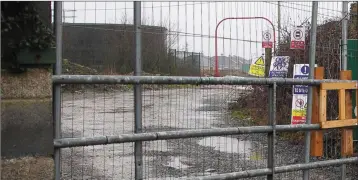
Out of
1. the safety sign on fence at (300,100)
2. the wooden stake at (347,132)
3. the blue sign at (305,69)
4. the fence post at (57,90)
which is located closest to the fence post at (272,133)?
the wooden stake at (347,132)

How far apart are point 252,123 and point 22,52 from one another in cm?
253

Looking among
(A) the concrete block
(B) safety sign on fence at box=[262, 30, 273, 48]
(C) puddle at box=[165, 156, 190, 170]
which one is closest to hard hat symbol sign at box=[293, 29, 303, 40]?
(B) safety sign on fence at box=[262, 30, 273, 48]

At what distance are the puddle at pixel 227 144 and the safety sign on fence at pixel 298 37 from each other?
1.77 metres

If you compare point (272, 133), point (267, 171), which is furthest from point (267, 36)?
point (267, 171)

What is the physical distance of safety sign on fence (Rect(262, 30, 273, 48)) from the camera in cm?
479

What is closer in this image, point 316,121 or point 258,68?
point 258,68

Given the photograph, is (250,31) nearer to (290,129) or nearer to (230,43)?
(230,43)

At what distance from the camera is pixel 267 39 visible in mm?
4863

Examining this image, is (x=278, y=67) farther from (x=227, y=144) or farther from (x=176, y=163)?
(x=176, y=163)

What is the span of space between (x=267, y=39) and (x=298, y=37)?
3.85 feet

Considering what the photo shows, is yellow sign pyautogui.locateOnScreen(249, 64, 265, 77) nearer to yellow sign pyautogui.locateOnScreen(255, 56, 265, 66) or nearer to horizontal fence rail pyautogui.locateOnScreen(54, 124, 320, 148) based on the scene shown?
yellow sign pyautogui.locateOnScreen(255, 56, 265, 66)

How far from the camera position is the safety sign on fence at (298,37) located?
583cm

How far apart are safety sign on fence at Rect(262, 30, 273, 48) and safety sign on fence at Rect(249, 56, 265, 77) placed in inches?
5.9

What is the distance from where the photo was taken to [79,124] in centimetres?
373
